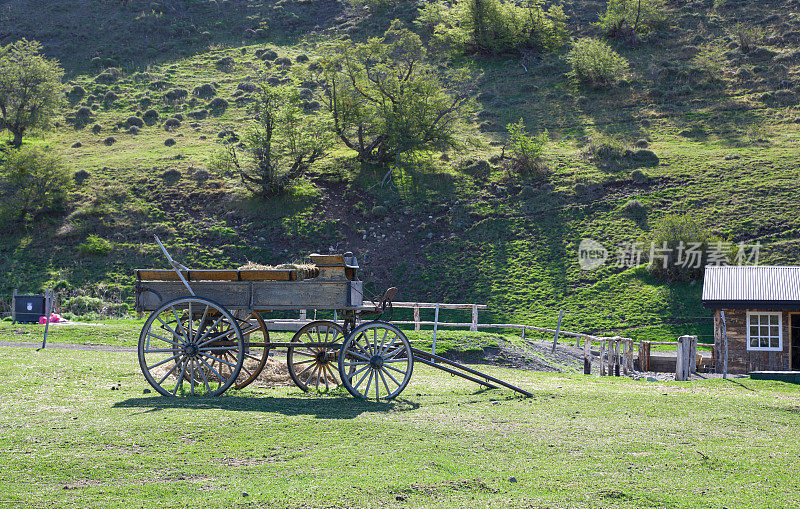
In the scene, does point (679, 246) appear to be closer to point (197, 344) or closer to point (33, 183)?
point (197, 344)

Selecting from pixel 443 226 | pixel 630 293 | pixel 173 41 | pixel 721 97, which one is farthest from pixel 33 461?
pixel 173 41

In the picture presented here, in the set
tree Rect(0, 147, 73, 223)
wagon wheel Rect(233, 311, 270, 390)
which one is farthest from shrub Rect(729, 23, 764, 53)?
wagon wheel Rect(233, 311, 270, 390)

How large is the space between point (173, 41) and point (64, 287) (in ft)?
150

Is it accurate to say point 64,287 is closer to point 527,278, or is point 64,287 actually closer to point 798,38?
point 527,278

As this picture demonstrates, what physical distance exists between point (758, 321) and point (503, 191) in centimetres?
2190

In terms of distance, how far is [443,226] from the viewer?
39.4 meters

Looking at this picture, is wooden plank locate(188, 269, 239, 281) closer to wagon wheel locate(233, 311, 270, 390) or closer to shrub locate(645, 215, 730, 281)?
wagon wheel locate(233, 311, 270, 390)

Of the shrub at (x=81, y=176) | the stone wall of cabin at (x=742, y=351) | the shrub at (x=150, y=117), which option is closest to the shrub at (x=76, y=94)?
the shrub at (x=150, y=117)

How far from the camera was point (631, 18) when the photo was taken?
63062mm

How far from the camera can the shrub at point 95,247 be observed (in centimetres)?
3744

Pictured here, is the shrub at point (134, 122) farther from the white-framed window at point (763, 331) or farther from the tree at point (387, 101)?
the white-framed window at point (763, 331)

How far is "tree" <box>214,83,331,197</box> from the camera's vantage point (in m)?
41.8

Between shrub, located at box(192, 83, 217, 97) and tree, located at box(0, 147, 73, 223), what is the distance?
19.4 m

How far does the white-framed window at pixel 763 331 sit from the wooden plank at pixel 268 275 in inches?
619
